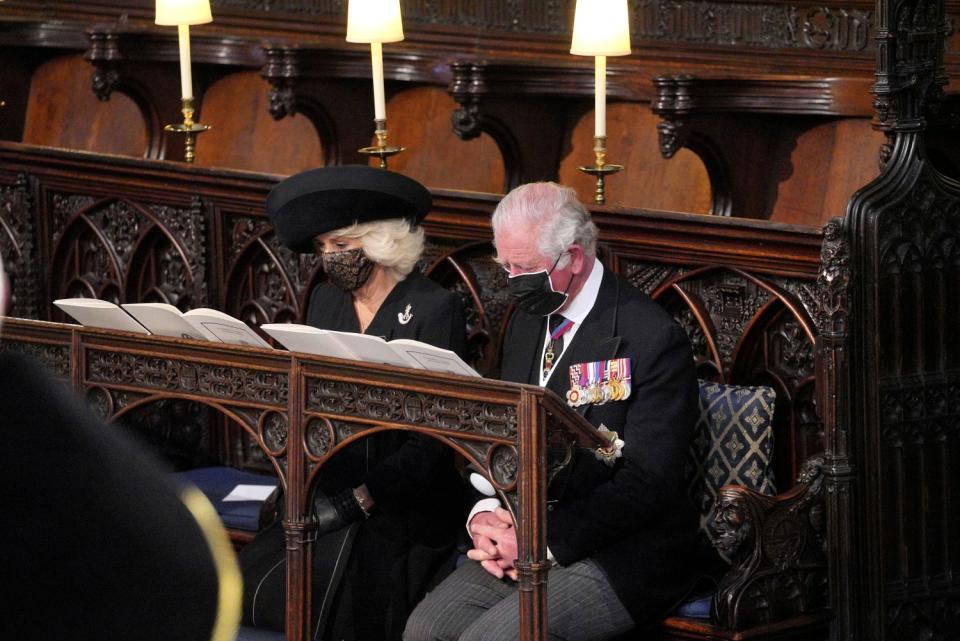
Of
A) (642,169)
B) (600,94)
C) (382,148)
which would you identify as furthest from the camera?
(642,169)

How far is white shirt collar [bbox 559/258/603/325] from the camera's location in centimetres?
429

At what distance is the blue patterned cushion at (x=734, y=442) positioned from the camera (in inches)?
173

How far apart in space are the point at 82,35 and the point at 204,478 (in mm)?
2531

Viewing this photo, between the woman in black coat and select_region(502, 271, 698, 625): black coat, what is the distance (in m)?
0.47

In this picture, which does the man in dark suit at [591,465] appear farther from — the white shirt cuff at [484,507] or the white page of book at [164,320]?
the white page of book at [164,320]

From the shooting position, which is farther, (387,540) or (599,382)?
(387,540)

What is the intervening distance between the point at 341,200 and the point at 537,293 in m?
0.73

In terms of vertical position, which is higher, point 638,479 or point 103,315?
point 103,315

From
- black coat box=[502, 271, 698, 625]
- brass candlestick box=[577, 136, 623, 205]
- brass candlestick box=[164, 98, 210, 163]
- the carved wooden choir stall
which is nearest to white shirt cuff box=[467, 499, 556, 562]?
black coat box=[502, 271, 698, 625]

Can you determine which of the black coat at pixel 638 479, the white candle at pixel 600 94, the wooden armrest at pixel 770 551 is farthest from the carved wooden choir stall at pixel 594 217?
the white candle at pixel 600 94

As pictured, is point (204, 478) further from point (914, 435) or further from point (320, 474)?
point (914, 435)

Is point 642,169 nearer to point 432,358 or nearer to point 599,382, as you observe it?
point 599,382

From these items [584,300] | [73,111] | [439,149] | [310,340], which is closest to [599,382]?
[584,300]

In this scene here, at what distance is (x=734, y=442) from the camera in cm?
442
